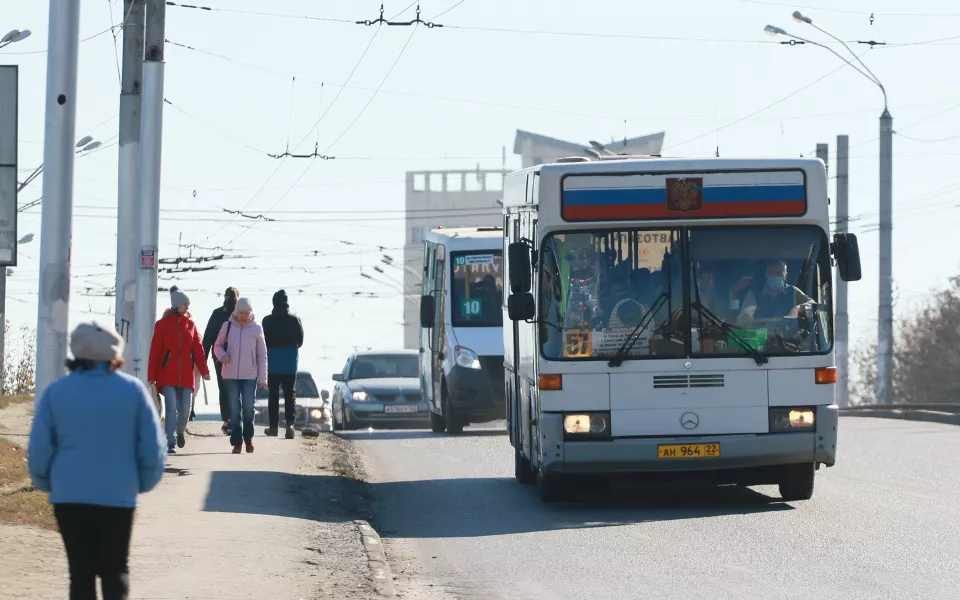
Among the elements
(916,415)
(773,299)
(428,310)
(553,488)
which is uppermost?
(428,310)

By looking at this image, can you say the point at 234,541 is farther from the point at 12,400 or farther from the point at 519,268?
the point at 12,400

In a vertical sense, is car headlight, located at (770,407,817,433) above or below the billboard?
below

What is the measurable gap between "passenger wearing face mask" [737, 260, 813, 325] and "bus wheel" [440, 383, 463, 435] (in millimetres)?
12153

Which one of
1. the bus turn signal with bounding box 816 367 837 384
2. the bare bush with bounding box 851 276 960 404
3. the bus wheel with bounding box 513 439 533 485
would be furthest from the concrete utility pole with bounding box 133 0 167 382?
the bare bush with bounding box 851 276 960 404

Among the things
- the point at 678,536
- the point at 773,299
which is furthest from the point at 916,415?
the point at 678,536

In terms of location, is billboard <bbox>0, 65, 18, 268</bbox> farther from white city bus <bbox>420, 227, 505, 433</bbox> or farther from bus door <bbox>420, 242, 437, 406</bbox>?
bus door <bbox>420, 242, 437, 406</bbox>

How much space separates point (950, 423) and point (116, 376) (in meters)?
24.3

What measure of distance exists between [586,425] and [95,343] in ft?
25.1

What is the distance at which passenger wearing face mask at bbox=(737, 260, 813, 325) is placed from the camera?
14.5 meters

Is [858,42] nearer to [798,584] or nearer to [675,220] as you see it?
[675,220]

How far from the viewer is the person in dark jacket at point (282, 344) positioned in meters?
21.2

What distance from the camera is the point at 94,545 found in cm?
725

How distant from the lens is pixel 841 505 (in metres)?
14.6

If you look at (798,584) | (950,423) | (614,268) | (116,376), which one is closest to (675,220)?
(614,268)
